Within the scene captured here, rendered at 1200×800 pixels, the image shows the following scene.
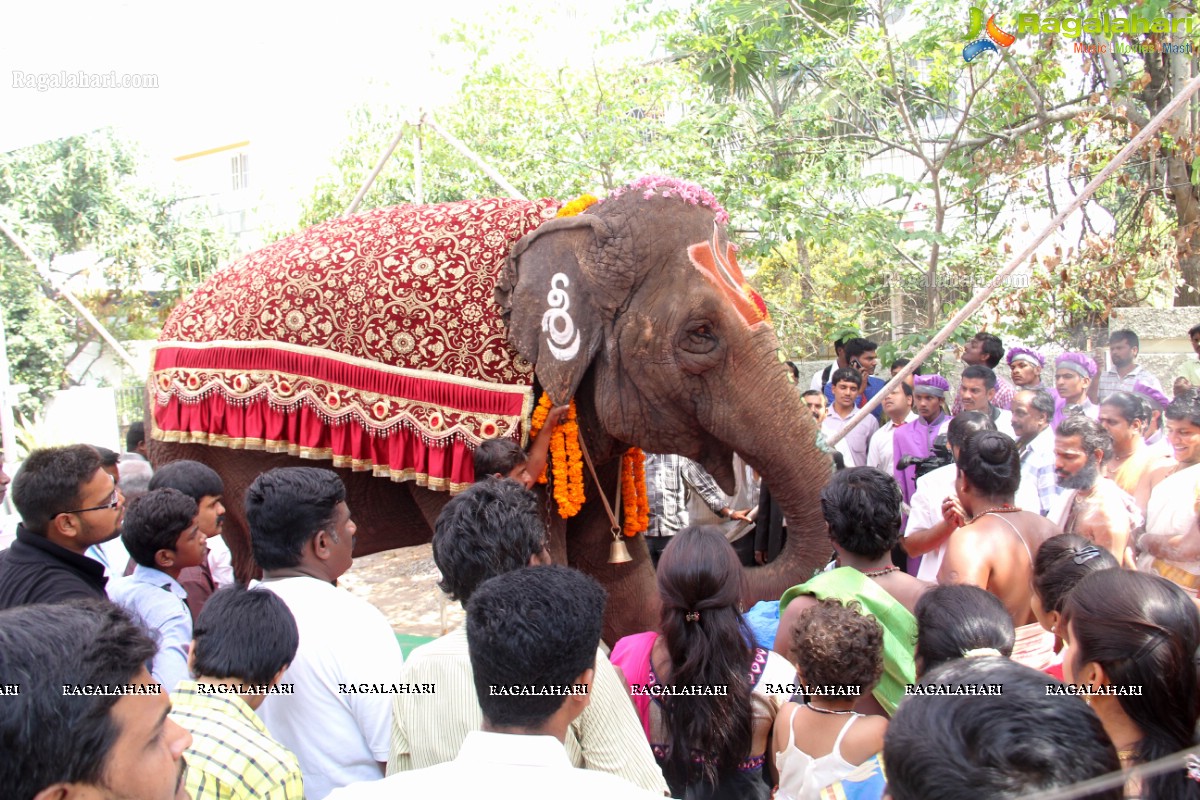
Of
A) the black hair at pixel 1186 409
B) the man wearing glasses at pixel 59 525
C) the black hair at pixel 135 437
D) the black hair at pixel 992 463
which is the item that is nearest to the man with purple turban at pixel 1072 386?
the black hair at pixel 1186 409

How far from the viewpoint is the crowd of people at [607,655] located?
1416 mm

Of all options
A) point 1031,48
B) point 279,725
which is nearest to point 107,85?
point 279,725

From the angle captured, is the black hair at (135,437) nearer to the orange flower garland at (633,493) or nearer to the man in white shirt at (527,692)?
the orange flower garland at (633,493)

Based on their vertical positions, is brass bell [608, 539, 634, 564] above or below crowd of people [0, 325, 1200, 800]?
below

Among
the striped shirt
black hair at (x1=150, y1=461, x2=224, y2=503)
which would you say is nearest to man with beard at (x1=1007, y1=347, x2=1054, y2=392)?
black hair at (x1=150, y1=461, x2=224, y2=503)

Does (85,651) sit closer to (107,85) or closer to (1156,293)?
(107,85)

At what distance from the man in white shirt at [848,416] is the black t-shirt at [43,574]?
4.83 meters

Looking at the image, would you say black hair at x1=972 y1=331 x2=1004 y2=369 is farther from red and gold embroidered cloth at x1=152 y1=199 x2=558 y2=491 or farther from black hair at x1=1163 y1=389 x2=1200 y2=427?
red and gold embroidered cloth at x1=152 y1=199 x2=558 y2=491

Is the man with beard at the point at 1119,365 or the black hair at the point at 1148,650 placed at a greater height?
the black hair at the point at 1148,650

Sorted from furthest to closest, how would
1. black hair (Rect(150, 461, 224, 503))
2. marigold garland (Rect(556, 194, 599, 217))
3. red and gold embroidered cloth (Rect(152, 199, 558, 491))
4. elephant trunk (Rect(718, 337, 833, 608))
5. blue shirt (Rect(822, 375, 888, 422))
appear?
blue shirt (Rect(822, 375, 888, 422)) < marigold garland (Rect(556, 194, 599, 217)) < red and gold embroidered cloth (Rect(152, 199, 558, 491)) < elephant trunk (Rect(718, 337, 833, 608)) < black hair (Rect(150, 461, 224, 503))

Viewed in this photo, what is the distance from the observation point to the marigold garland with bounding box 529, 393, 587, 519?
4.07 m

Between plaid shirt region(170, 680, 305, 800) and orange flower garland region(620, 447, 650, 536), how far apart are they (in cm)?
263

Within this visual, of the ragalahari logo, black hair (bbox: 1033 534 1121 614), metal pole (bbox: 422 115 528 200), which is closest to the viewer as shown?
black hair (bbox: 1033 534 1121 614)

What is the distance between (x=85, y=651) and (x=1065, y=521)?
3.40 m
